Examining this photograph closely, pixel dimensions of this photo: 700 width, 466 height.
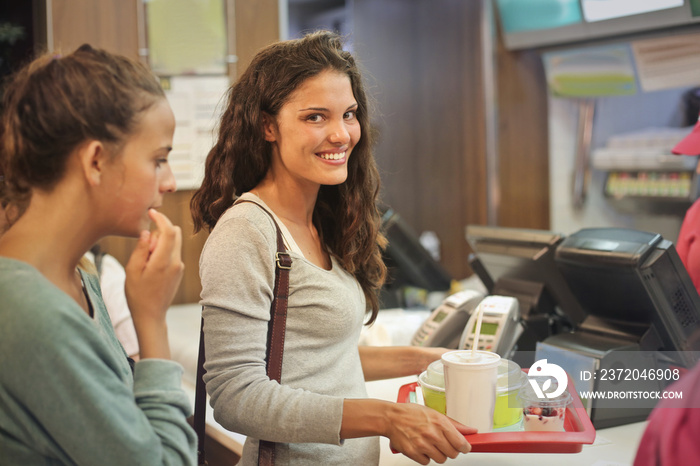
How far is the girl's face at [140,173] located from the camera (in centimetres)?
103

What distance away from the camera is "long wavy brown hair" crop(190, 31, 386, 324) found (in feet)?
4.98

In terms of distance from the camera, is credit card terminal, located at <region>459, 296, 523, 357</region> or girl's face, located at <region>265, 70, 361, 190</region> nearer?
girl's face, located at <region>265, 70, 361, 190</region>

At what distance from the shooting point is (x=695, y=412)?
32.4 inches

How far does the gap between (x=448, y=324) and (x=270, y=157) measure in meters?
0.89

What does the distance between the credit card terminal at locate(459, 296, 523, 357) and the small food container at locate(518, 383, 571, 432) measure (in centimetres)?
42

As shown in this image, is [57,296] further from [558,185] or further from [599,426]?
[558,185]

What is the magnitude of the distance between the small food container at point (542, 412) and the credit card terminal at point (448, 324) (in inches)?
26.3

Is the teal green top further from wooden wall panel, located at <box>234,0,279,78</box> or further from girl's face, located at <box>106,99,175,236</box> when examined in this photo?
wooden wall panel, located at <box>234,0,279,78</box>

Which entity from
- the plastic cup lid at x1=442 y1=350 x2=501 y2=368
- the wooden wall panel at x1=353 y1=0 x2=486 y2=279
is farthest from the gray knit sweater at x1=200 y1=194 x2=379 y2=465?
the wooden wall panel at x1=353 y1=0 x2=486 y2=279

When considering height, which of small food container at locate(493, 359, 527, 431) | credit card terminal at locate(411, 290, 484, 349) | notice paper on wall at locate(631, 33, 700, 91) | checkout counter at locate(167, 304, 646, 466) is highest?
notice paper on wall at locate(631, 33, 700, 91)

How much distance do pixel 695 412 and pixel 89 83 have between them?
92cm

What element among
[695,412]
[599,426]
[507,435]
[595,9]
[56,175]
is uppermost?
[595,9]

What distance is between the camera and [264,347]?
131cm

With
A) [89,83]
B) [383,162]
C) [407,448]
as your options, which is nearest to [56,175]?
[89,83]
